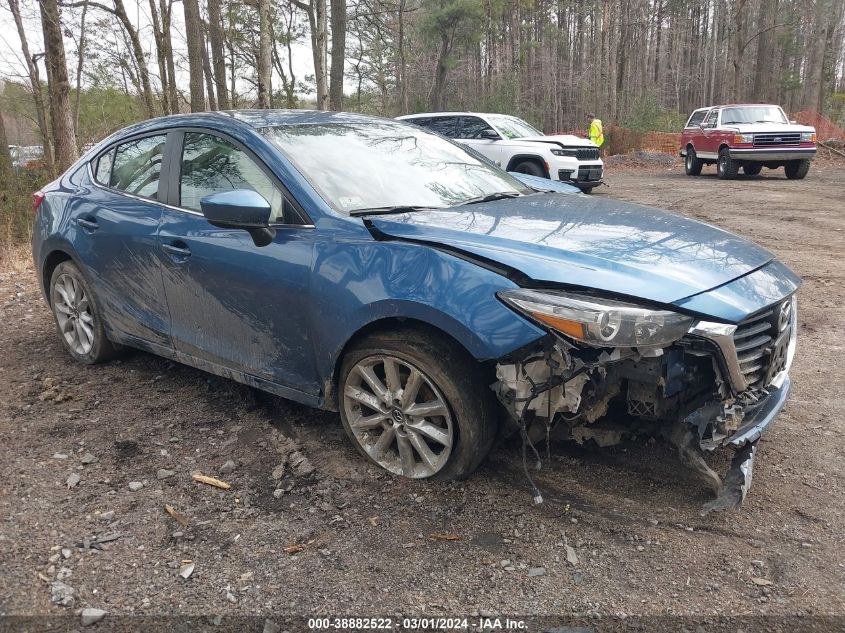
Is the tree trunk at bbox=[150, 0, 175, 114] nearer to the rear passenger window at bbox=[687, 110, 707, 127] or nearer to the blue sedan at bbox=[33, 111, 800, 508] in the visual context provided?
the rear passenger window at bbox=[687, 110, 707, 127]

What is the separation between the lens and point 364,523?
2775mm

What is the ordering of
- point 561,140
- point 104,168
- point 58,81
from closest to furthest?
1. point 104,168
2. point 58,81
3. point 561,140

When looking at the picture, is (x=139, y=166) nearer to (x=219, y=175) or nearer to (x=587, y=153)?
(x=219, y=175)

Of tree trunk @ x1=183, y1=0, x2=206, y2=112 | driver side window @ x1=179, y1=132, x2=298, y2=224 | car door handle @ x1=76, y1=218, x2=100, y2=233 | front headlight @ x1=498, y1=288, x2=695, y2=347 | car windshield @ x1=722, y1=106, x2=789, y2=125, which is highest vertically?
tree trunk @ x1=183, y1=0, x2=206, y2=112

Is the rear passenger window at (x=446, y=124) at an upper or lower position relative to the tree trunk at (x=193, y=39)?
lower

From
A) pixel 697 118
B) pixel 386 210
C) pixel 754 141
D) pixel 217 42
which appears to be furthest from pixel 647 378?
pixel 217 42

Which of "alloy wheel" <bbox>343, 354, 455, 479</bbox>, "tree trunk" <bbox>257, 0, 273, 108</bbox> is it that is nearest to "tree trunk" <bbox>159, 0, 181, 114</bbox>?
"tree trunk" <bbox>257, 0, 273, 108</bbox>

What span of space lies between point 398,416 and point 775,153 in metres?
16.5

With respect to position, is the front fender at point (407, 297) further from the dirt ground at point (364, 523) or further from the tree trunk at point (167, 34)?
the tree trunk at point (167, 34)

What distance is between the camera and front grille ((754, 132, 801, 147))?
15977 millimetres

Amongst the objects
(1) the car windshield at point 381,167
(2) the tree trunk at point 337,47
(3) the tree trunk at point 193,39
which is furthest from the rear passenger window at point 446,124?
(1) the car windshield at point 381,167

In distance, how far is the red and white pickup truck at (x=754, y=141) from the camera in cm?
1606

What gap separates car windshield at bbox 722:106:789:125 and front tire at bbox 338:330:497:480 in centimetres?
1699

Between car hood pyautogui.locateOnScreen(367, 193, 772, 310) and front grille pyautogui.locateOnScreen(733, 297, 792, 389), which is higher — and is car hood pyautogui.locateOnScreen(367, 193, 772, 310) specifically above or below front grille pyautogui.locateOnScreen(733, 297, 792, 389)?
above
